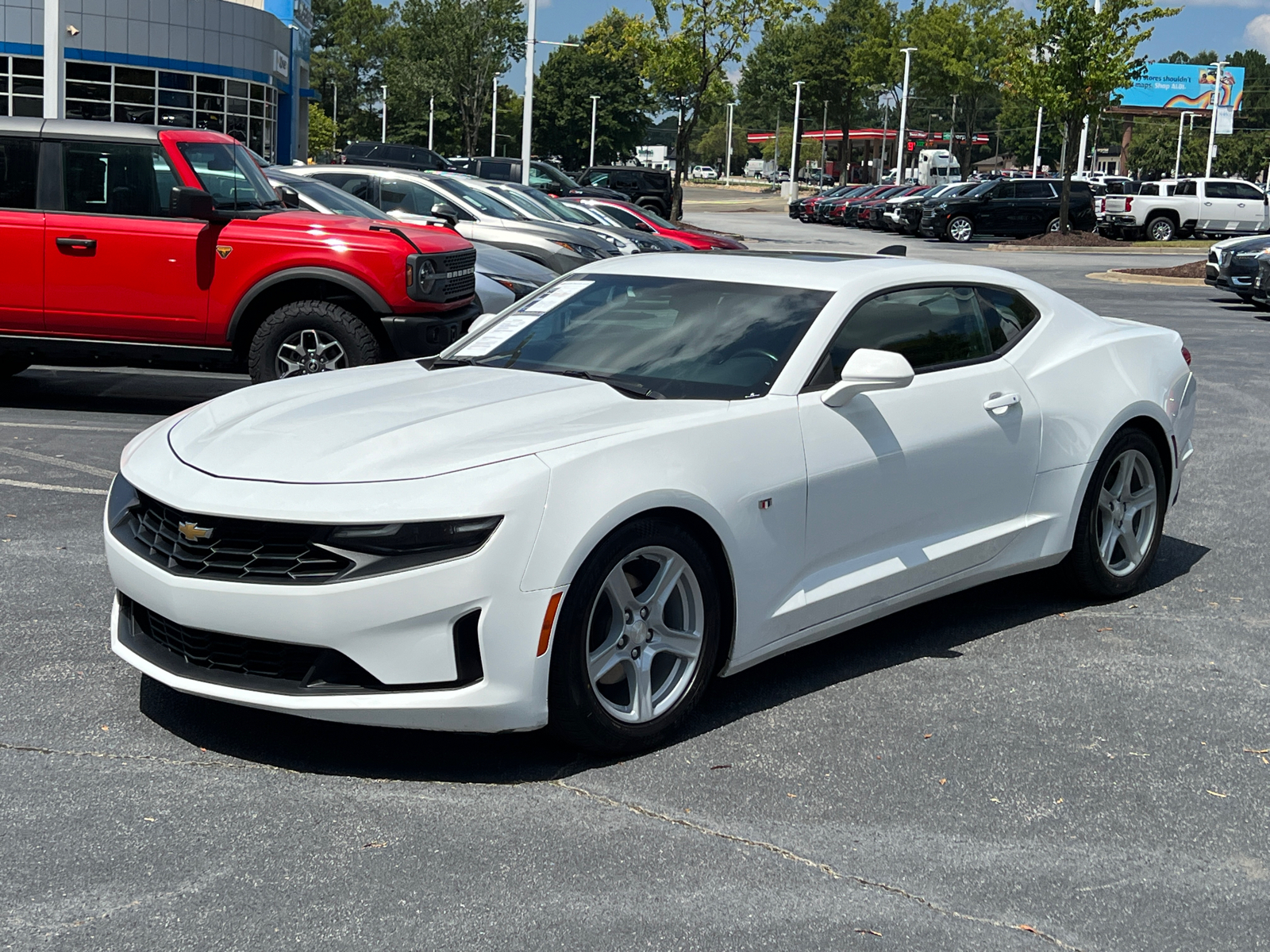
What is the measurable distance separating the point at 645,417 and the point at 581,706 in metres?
0.90

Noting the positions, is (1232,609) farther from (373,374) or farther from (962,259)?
(962,259)

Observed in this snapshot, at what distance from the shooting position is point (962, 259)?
3303cm

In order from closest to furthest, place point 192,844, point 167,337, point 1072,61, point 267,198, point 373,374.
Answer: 1. point 192,844
2. point 373,374
3. point 167,337
4. point 267,198
5. point 1072,61

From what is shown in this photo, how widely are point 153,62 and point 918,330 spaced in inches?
1605

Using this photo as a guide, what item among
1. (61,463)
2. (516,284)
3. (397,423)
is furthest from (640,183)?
(397,423)

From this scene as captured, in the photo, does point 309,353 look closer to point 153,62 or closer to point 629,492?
point 629,492

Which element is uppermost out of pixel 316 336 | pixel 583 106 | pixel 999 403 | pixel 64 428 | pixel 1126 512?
pixel 583 106

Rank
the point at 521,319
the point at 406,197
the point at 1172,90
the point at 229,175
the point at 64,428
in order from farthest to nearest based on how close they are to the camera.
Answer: the point at 1172,90 < the point at 406,197 < the point at 229,175 < the point at 64,428 < the point at 521,319

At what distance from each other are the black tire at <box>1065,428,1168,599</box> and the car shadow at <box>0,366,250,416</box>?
22.0 feet

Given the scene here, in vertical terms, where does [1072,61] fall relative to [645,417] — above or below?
above

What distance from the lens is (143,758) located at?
4.03 m

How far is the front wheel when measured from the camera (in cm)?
4238

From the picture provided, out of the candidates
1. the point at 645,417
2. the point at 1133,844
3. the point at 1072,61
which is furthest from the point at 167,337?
the point at 1072,61

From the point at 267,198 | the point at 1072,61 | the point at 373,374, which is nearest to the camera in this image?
the point at 373,374
